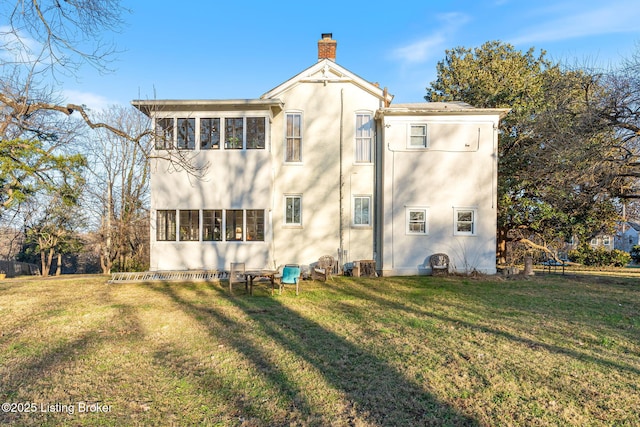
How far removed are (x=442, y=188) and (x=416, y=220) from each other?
5.71 ft

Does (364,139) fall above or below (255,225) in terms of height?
above

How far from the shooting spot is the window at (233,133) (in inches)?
610

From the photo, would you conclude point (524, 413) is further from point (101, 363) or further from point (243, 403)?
point (101, 363)

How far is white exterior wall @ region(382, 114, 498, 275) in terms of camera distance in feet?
52.4

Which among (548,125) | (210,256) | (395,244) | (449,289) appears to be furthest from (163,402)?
(548,125)

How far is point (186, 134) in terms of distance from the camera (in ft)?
51.0

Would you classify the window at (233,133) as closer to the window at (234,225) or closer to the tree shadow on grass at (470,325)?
the window at (234,225)

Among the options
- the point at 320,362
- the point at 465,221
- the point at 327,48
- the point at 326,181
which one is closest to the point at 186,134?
the point at 326,181

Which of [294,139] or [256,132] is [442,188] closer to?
[294,139]

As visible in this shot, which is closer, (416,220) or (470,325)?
(470,325)

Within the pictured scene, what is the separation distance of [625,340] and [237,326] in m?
6.92

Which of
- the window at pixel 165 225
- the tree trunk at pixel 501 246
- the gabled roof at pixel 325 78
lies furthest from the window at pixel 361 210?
the tree trunk at pixel 501 246

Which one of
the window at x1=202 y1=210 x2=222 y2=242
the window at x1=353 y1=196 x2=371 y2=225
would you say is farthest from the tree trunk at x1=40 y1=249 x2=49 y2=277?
the window at x1=353 y1=196 x2=371 y2=225

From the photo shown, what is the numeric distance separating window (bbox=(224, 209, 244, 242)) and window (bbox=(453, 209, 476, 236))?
894 centimetres
